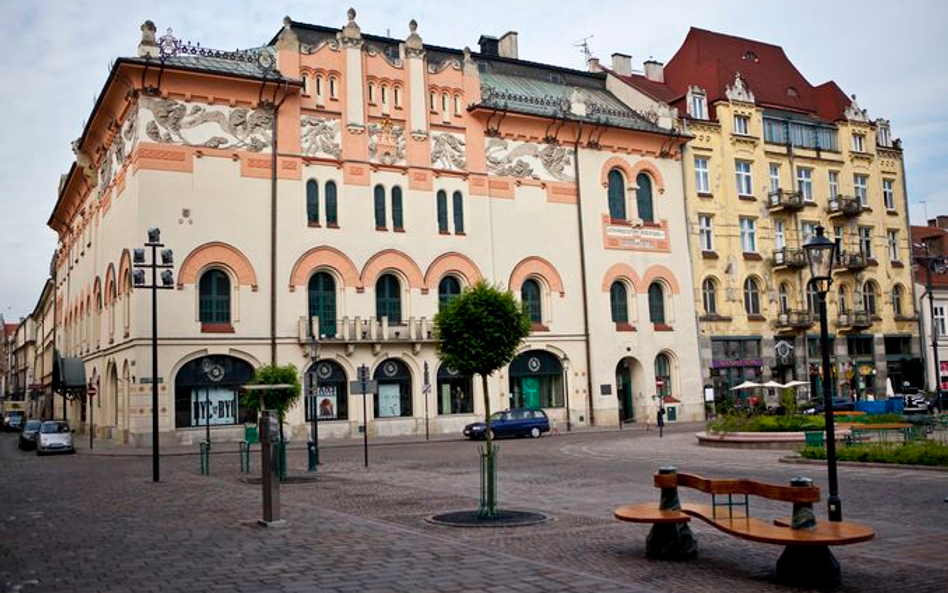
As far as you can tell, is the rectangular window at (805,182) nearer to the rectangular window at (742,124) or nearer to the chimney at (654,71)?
the rectangular window at (742,124)

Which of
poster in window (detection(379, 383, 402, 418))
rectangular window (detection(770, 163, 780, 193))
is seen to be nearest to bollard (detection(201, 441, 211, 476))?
poster in window (detection(379, 383, 402, 418))

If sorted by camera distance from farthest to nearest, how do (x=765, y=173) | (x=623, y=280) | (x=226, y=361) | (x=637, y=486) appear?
(x=765, y=173) → (x=623, y=280) → (x=226, y=361) → (x=637, y=486)

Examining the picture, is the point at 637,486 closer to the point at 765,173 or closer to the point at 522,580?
the point at 522,580

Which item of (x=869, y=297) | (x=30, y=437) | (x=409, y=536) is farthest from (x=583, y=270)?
(x=409, y=536)

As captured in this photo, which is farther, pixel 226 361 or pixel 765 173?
pixel 765 173

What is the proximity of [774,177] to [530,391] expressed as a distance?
20.9 m

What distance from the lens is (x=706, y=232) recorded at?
52094mm

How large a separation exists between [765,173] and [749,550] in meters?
46.4

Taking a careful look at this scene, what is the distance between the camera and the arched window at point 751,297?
5266 centimetres

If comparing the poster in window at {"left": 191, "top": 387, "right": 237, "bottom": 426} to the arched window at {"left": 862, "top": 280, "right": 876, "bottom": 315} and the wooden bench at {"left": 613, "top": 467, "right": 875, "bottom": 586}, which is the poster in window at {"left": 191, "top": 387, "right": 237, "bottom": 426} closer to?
the wooden bench at {"left": 613, "top": 467, "right": 875, "bottom": 586}

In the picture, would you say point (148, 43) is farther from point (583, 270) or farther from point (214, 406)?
point (583, 270)

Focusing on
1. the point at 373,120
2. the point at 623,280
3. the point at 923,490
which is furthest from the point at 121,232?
the point at 923,490

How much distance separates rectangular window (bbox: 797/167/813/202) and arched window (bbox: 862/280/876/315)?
6767mm

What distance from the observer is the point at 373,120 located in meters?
43.0
